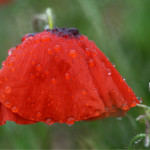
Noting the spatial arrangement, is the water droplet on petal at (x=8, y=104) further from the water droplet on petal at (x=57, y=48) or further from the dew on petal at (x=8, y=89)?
the water droplet on petal at (x=57, y=48)

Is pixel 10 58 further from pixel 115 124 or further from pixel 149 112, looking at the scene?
pixel 115 124

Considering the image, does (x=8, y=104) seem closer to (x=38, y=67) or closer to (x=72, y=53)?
(x=38, y=67)

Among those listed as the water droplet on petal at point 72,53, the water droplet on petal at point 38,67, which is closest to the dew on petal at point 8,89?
the water droplet on petal at point 38,67

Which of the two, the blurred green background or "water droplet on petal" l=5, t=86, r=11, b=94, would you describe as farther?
the blurred green background

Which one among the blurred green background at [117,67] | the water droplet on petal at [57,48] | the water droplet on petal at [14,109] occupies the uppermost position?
the water droplet on petal at [57,48]

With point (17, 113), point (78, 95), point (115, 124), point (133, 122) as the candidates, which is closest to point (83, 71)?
point (78, 95)

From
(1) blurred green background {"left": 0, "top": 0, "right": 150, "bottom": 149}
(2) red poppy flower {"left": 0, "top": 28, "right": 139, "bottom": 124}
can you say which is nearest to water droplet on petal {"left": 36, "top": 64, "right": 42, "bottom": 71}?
(2) red poppy flower {"left": 0, "top": 28, "right": 139, "bottom": 124}

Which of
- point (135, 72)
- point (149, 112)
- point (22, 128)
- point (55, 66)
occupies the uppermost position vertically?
point (55, 66)

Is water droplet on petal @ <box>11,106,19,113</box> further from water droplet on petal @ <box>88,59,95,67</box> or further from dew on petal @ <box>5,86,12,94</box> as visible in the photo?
water droplet on petal @ <box>88,59,95,67</box>
